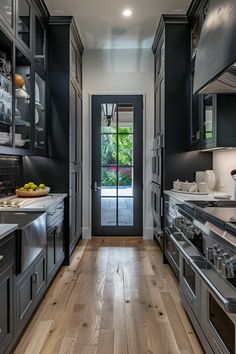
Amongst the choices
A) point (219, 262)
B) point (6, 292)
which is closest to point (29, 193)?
point (6, 292)

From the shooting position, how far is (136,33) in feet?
14.6

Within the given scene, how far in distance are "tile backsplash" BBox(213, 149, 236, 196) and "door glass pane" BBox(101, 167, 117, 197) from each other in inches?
73.1

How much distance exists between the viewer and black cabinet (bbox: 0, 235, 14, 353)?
173 centimetres

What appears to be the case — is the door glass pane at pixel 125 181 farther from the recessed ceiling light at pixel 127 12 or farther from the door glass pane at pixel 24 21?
the door glass pane at pixel 24 21

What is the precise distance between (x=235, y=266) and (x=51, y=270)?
2045mm

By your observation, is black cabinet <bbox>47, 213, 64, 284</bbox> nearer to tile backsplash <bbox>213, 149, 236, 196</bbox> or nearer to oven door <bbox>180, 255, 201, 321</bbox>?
oven door <bbox>180, 255, 201, 321</bbox>

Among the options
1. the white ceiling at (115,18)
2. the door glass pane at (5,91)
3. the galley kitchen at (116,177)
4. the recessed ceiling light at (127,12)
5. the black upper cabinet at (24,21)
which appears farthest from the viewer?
the recessed ceiling light at (127,12)

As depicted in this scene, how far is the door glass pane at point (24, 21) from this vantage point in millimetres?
2891

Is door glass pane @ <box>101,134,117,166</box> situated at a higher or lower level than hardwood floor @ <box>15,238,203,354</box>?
higher

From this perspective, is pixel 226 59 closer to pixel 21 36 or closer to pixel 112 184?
pixel 21 36

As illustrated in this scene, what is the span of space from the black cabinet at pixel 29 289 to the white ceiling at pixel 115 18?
9.50ft

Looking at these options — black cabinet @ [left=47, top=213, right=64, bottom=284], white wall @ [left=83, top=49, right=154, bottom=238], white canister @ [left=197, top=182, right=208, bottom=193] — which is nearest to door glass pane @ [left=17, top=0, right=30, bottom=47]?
black cabinet @ [left=47, top=213, right=64, bottom=284]

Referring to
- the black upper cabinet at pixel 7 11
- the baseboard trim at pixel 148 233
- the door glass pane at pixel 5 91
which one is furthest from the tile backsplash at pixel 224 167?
the black upper cabinet at pixel 7 11

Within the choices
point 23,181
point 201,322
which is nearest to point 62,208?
point 23,181
